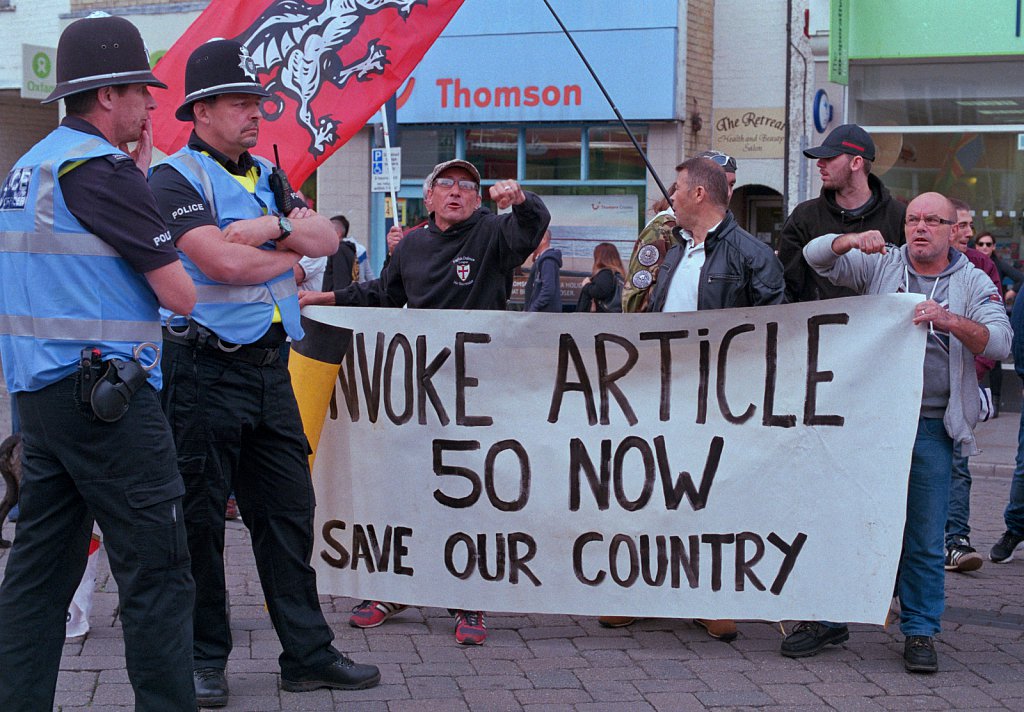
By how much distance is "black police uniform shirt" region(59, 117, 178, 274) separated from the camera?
3.57m

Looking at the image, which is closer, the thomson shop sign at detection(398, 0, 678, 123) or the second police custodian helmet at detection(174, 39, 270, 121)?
the second police custodian helmet at detection(174, 39, 270, 121)

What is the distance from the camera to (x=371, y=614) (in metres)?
5.66

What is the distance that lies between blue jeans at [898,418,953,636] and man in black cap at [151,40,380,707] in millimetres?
2146

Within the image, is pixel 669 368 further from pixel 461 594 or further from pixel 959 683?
pixel 959 683

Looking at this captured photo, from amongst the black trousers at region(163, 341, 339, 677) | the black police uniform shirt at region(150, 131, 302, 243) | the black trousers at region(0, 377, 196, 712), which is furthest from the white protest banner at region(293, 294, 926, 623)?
the black trousers at region(0, 377, 196, 712)

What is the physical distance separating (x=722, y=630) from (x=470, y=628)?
105 centimetres

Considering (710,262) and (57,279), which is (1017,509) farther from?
(57,279)

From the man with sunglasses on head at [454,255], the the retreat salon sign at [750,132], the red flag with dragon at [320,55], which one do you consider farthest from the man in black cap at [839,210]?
the the retreat salon sign at [750,132]

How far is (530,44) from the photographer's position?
720 inches

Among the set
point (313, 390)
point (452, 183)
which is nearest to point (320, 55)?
point (452, 183)

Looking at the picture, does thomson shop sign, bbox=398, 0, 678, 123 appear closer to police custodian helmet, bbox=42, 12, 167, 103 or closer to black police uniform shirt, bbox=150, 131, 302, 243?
black police uniform shirt, bbox=150, 131, 302, 243

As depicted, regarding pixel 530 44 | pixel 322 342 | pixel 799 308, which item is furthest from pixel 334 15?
pixel 530 44

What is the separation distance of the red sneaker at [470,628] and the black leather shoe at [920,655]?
1.69 m

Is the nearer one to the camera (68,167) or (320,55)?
(68,167)
